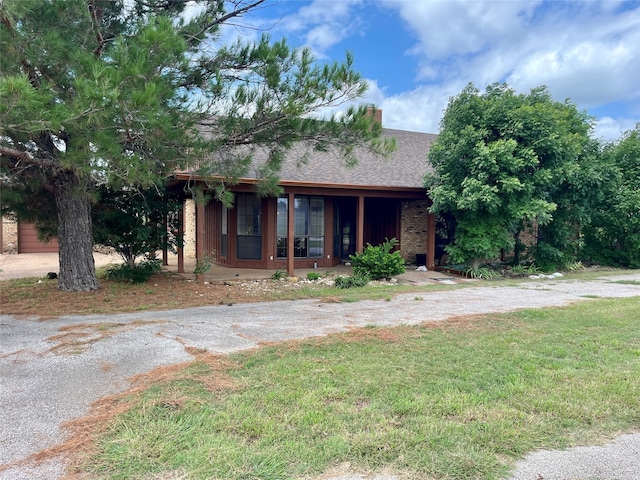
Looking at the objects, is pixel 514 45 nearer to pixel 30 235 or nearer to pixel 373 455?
pixel 373 455

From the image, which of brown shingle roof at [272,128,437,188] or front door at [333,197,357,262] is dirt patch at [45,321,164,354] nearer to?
brown shingle roof at [272,128,437,188]

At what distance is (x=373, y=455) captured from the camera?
8.44 feet

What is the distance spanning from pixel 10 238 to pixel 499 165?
18.0 metres

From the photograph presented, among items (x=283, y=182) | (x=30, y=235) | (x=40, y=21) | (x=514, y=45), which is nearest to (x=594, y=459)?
(x=40, y=21)

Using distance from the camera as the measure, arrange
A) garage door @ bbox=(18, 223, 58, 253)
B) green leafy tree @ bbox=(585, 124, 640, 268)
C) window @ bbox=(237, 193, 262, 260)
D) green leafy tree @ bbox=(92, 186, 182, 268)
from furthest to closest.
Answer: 1. garage door @ bbox=(18, 223, 58, 253)
2. green leafy tree @ bbox=(585, 124, 640, 268)
3. window @ bbox=(237, 193, 262, 260)
4. green leafy tree @ bbox=(92, 186, 182, 268)

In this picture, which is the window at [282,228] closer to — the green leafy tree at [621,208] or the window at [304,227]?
the window at [304,227]

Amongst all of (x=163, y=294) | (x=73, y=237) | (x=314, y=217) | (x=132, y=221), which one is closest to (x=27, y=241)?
(x=132, y=221)

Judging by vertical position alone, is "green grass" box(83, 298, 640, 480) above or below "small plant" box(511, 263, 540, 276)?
below

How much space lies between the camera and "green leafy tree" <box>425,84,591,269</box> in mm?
10641

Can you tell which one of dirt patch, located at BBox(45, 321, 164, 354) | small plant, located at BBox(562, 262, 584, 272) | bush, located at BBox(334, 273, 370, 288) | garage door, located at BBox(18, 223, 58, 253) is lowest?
dirt patch, located at BBox(45, 321, 164, 354)

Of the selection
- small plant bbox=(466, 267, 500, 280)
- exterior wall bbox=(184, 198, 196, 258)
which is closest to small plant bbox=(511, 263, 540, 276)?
small plant bbox=(466, 267, 500, 280)

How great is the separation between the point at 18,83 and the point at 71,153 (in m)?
1.09

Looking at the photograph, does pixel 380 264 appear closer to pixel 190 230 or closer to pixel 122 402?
pixel 122 402

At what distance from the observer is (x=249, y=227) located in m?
12.6
